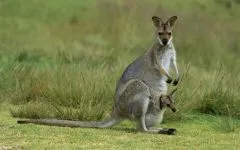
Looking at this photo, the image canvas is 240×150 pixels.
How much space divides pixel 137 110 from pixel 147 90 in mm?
350

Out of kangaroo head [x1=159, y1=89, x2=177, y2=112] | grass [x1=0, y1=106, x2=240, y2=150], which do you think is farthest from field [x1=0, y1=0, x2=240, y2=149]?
kangaroo head [x1=159, y1=89, x2=177, y2=112]

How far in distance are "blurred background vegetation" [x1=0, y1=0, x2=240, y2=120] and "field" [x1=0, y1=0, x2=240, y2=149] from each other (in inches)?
0.8

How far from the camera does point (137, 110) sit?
31.0 feet

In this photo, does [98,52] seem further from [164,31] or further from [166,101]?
[166,101]

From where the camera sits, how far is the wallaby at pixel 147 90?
9516 mm

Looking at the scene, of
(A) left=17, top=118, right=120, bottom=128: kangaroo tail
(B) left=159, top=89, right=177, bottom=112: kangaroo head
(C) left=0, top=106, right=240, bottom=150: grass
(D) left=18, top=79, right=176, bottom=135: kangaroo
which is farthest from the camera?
(A) left=17, top=118, right=120, bottom=128: kangaroo tail

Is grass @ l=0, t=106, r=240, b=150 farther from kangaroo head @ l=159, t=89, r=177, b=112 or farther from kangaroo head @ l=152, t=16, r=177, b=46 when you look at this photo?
kangaroo head @ l=152, t=16, r=177, b=46

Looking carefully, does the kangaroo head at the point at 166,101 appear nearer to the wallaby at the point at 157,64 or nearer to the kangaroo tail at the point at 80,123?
the wallaby at the point at 157,64

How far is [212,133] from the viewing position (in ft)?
32.3

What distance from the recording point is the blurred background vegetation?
Answer: 11.7 m

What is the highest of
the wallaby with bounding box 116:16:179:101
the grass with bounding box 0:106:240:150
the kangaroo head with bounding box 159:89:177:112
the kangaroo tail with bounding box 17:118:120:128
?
the wallaby with bounding box 116:16:179:101

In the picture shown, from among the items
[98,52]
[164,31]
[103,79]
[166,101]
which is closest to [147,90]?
[166,101]

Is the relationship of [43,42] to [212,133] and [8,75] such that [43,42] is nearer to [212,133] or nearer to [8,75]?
[8,75]

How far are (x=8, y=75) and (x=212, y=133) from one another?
493 cm
